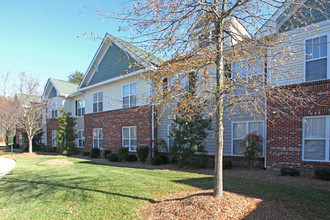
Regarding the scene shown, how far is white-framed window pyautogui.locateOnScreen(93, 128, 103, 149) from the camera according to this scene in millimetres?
18023

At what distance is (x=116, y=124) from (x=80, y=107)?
886cm

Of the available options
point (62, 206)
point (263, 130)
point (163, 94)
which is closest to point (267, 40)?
point (163, 94)

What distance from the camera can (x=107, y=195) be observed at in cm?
608

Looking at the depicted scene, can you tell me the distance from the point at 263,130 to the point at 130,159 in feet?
27.4

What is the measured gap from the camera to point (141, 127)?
14289 mm

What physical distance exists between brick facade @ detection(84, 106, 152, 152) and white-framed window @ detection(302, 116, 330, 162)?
7941 millimetres

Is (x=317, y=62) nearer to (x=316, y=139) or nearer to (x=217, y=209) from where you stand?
(x=316, y=139)

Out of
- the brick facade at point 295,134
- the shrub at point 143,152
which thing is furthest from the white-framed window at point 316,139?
the shrub at point 143,152

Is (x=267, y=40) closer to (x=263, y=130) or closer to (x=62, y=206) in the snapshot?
(x=263, y=130)

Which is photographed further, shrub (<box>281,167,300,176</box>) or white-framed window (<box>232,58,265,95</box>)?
shrub (<box>281,167,300,176</box>)

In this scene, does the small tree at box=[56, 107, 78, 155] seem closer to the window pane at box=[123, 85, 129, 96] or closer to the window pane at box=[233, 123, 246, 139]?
the window pane at box=[123, 85, 129, 96]

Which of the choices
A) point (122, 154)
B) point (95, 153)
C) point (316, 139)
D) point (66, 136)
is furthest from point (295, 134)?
point (66, 136)

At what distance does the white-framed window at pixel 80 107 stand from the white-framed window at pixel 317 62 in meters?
20.1

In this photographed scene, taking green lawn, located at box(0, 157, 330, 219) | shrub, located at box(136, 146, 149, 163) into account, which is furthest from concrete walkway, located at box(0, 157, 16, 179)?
shrub, located at box(136, 146, 149, 163)
